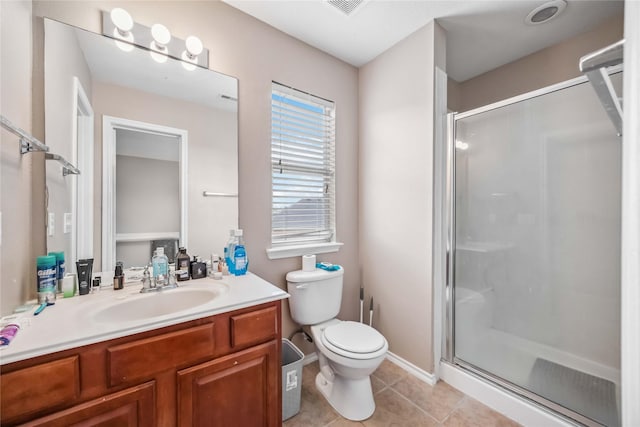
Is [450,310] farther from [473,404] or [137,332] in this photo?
Answer: [137,332]

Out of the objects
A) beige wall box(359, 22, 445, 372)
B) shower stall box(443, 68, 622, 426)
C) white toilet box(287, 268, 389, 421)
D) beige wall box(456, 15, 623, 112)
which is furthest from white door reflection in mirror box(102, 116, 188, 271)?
beige wall box(456, 15, 623, 112)

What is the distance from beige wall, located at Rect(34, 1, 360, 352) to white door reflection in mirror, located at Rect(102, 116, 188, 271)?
14.7 inches

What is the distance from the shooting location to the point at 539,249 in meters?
1.54

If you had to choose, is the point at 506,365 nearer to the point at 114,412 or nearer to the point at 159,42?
the point at 114,412

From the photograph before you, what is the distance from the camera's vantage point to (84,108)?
49.4 inches

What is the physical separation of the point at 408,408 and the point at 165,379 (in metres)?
1.39

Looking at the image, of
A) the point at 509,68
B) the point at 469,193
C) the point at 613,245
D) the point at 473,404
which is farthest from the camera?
the point at 509,68

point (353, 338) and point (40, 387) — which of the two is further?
point (353, 338)

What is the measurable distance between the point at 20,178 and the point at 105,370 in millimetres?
813

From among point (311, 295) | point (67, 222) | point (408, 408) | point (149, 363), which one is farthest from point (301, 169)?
point (408, 408)

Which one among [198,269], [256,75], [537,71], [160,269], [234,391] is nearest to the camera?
[234,391]

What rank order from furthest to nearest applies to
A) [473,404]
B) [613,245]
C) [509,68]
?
[509,68] → [473,404] → [613,245]

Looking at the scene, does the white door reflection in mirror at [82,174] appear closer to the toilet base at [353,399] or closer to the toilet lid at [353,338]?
the toilet lid at [353,338]

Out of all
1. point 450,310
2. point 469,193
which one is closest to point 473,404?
point 450,310
